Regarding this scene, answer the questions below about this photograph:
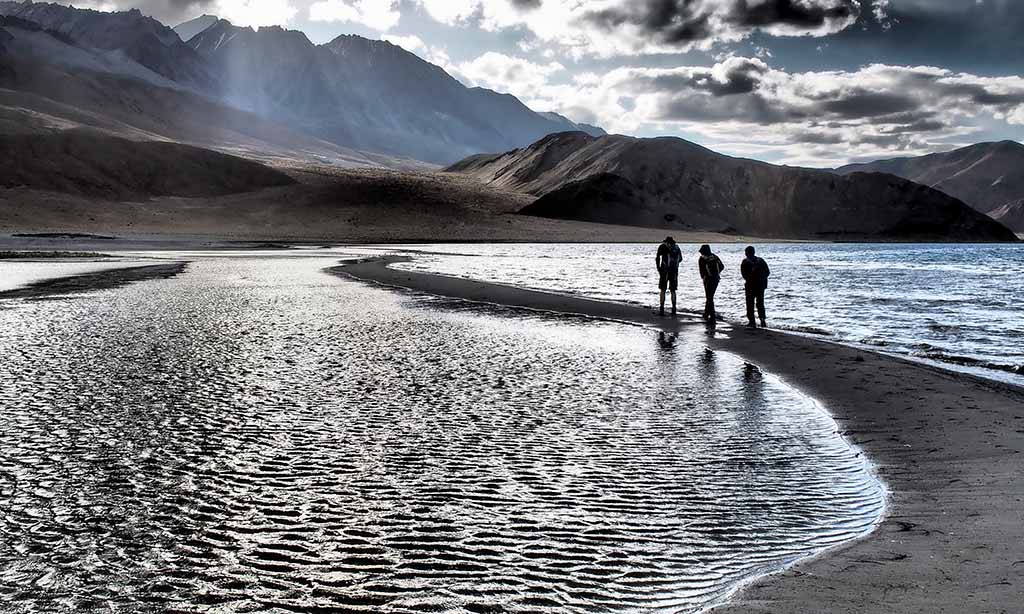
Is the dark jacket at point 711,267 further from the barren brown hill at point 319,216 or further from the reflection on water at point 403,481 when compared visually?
the barren brown hill at point 319,216

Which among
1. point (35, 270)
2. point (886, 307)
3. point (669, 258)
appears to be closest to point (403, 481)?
point (669, 258)

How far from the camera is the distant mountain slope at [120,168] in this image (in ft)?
434

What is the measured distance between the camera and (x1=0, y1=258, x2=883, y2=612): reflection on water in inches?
205

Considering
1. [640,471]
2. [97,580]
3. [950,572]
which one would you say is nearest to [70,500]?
[97,580]

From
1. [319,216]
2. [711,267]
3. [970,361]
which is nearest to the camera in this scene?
[970,361]

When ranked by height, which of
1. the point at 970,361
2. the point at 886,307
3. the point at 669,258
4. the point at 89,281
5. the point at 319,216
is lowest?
the point at 970,361

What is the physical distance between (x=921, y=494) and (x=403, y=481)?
4.71 meters

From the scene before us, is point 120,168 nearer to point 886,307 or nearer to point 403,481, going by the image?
point 886,307

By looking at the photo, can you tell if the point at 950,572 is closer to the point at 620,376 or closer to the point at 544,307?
the point at 620,376

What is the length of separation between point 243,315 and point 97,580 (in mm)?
17740

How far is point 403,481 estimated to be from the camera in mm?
7406

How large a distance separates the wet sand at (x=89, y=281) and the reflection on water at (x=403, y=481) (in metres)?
14.2

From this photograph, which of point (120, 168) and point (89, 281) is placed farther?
point (120, 168)

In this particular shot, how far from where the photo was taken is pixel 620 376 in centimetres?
1355
